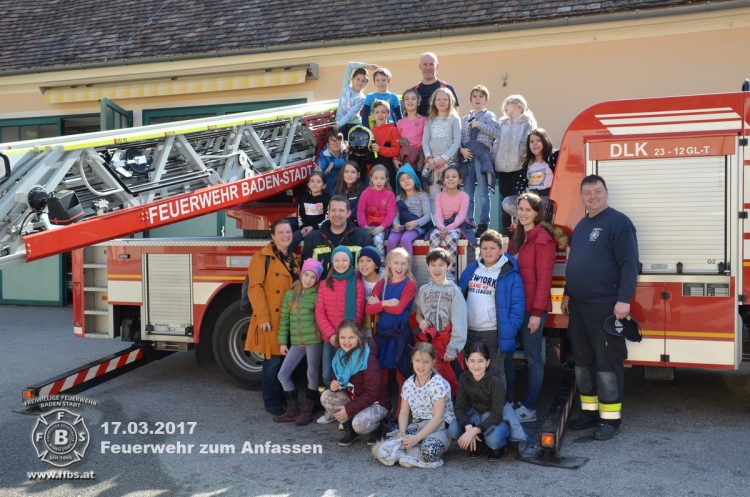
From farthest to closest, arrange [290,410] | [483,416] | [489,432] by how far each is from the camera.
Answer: [290,410]
[483,416]
[489,432]

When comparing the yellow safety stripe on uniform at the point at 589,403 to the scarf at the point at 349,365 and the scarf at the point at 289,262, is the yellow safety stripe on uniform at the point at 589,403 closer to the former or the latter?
the scarf at the point at 349,365

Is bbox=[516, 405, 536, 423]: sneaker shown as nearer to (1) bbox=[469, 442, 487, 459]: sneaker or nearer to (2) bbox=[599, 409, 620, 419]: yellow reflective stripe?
(2) bbox=[599, 409, 620, 419]: yellow reflective stripe

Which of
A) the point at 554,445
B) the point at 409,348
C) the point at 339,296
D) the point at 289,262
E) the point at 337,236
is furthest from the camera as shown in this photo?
the point at 289,262

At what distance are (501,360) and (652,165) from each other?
1979mm

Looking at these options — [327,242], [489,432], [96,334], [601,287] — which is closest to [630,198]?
[601,287]

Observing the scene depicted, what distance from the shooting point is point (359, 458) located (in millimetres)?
5605

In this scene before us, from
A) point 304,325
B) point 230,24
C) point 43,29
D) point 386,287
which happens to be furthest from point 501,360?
point 43,29

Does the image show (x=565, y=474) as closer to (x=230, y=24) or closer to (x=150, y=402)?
(x=150, y=402)

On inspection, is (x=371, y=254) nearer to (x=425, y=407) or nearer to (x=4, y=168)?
(x=425, y=407)

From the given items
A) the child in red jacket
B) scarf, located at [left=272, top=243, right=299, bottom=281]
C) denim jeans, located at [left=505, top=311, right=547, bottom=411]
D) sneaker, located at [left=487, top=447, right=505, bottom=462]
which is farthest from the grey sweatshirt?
the child in red jacket

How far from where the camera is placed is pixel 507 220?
24.7ft

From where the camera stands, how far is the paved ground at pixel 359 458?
4977 millimetres

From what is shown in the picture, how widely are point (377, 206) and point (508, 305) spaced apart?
1.70 meters

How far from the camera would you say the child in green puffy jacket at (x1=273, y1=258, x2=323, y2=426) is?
6531mm
